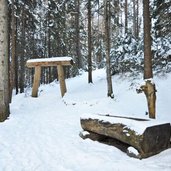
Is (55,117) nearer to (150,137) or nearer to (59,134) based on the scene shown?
(59,134)

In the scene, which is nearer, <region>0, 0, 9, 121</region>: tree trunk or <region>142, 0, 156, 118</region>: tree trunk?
<region>142, 0, 156, 118</region>: tree trunk

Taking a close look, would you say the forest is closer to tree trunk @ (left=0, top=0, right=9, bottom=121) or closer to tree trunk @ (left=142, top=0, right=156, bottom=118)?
tree trunk @ (left=142, top=0, right=156, bottom=118)

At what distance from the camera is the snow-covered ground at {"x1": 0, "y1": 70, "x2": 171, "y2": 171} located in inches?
222

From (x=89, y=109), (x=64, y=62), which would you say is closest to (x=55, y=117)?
(x=89, y=109)

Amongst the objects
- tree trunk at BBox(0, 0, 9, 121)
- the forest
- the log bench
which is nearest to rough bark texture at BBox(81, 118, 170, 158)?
the log bench

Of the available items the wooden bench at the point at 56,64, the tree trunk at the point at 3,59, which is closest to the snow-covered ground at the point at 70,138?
the tree trunk at the point at 3,59

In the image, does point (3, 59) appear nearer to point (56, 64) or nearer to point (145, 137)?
point (56, 64)

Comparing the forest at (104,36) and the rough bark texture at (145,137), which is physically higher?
the forest at (104,36)

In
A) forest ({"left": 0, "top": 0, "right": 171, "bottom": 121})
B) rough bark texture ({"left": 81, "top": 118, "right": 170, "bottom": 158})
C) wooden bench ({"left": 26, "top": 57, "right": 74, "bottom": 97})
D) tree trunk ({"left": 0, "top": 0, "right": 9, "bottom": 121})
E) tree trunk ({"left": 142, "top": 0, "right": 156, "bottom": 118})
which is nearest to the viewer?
rough bark texture ({"left": 81, "top": 118, "right": 170, "bottom": 158})

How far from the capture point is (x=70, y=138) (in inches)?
320

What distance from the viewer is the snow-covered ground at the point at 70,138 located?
18.5ft

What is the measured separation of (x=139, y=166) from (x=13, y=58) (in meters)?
13.7

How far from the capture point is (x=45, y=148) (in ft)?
23.0

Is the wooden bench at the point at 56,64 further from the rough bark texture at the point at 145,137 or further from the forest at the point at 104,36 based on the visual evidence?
the rough bark texture at the point at 145,137
